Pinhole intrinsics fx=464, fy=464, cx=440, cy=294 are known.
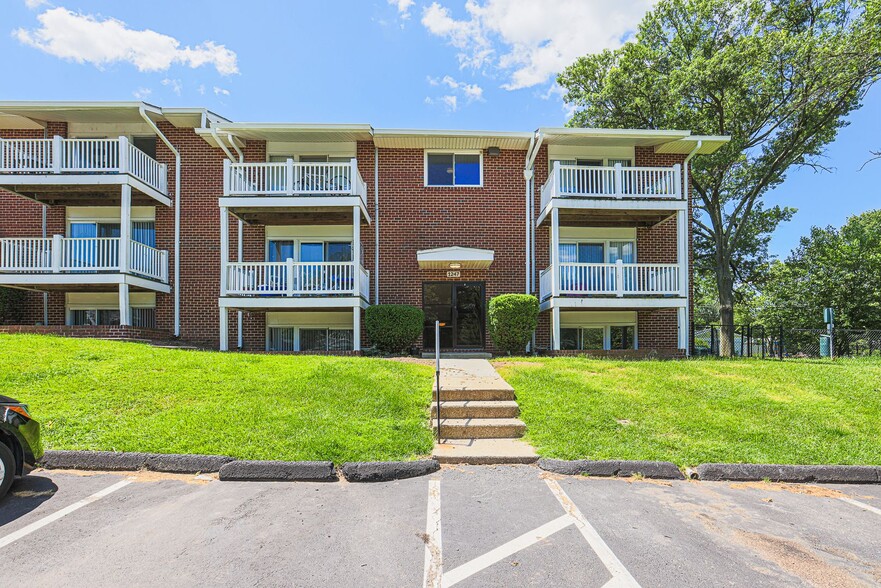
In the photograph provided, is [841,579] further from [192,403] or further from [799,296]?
[799,296]

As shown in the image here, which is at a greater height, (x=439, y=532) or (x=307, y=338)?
(x=307, y=338)

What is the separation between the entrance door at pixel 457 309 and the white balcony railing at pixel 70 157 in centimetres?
872

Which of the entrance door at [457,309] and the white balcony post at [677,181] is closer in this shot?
the white balcony post at [677,181]

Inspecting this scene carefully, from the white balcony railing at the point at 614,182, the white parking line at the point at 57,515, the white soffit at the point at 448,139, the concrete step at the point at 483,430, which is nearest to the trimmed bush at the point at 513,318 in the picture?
the white balcony railing at the point at 614,182

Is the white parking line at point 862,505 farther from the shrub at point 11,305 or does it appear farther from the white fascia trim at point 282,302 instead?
the shrub at point 11,305

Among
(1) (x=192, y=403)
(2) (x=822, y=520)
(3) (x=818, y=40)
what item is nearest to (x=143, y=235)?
(1) (x=192, y=403)

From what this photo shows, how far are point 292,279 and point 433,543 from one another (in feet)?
32.7

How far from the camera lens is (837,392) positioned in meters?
7.89

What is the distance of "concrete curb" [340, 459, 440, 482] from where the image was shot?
189 inches

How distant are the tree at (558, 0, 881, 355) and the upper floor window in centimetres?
850

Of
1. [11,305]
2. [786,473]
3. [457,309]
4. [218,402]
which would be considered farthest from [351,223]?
[786,473]

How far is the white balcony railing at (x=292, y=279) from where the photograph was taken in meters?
12.4

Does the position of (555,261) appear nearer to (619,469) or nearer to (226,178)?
(619,469)

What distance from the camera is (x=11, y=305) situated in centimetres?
1309
